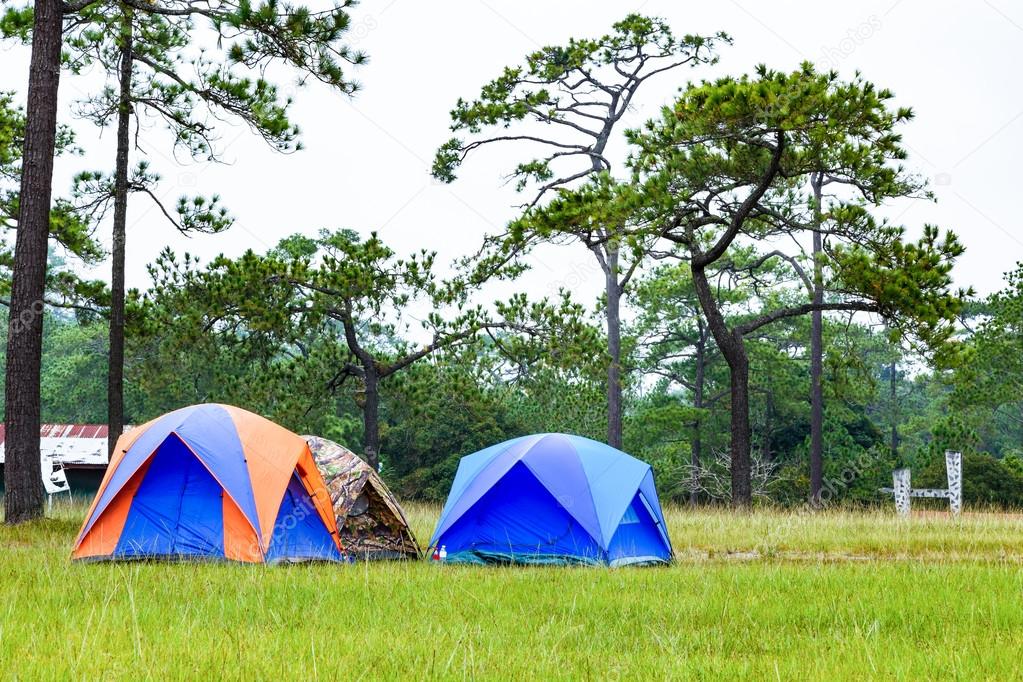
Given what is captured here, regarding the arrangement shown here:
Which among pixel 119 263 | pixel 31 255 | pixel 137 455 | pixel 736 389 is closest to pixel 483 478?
pixel 137 455

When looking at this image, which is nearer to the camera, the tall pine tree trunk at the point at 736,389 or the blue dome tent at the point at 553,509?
the blue dome tent at the point at 553,509

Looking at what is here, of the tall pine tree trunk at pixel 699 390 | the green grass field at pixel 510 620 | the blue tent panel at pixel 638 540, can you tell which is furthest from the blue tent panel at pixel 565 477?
the tall pine tree trunk at pixel 699 390

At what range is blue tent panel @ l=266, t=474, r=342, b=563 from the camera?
10086 millimetres

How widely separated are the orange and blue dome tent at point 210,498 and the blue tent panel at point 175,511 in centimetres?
1

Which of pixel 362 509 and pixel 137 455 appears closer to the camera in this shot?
pixel 137 455

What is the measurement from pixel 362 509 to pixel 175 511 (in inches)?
81.7

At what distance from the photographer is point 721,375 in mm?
38812

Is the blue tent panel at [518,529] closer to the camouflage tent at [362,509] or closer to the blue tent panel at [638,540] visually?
the blue tent panel at [638,540]

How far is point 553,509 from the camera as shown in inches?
430

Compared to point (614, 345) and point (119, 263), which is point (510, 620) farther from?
point (614, 345)

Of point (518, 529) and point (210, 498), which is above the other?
point (210, 498)

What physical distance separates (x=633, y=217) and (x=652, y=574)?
1056 centimetres

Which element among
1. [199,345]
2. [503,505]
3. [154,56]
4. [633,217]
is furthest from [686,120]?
[199,345]

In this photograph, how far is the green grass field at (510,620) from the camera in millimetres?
4816
